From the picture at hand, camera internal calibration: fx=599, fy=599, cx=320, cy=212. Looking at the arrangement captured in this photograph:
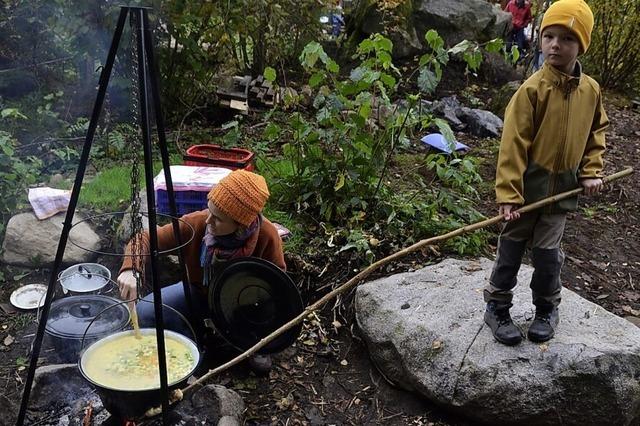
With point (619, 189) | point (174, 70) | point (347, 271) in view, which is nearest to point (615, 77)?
point (619, 189)

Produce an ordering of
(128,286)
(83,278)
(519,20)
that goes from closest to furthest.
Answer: (128,286) → (83,278) → (519,20)

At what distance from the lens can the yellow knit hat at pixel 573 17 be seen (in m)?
2.87

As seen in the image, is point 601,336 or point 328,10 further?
point 328,10

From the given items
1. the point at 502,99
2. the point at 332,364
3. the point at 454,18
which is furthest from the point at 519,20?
the point at 332,364

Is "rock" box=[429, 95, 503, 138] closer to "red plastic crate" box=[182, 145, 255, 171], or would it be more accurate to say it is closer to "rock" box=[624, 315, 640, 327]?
"red plastic crate" box=[182, 145, 255, 171]

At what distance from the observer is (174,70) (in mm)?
6941

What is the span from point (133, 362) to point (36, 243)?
2.19m

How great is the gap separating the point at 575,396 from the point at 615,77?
901cm

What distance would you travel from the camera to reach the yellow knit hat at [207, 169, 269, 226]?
3162 millimetres

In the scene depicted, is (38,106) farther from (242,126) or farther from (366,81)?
(366,81)

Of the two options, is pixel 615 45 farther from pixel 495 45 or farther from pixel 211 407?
pixel 211 407

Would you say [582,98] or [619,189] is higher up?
[582,98]

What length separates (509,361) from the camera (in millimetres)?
3266

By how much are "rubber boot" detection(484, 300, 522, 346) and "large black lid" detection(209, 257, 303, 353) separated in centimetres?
112
